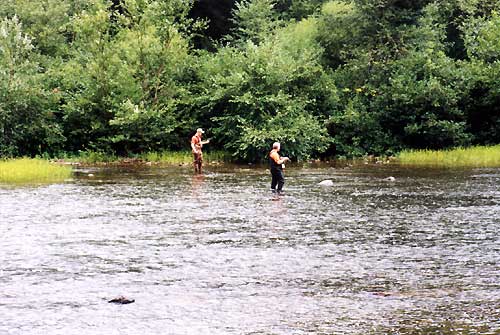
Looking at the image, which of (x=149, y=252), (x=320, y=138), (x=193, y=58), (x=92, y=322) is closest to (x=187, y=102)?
(x=193, y=58)

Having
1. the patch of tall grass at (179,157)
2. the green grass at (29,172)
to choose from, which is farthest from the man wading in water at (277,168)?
the patch of tall grass at (179,157)

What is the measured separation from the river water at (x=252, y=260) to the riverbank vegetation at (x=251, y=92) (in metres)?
14.8

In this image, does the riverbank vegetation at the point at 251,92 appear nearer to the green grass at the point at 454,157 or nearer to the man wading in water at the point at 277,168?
the green grass at the point at 454,157

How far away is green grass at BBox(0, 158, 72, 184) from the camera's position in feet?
107

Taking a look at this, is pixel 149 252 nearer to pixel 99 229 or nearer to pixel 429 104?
pixel 99 229

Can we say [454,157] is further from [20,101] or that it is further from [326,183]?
[20,101]

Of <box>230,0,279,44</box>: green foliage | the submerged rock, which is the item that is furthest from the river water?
<box>230,0,279,44</box>: green foliage

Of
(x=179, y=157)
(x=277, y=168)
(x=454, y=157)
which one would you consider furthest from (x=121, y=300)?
(x=454, y=157)

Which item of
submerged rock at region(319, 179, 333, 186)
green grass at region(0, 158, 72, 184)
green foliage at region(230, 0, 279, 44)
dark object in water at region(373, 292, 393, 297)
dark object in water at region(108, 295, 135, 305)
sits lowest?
dark object in water at region(373, 292, 393, 297)

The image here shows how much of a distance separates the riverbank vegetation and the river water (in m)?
14.8

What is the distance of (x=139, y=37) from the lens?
4469 cm

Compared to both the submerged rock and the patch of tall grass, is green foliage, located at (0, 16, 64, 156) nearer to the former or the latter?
the patch of tall grass

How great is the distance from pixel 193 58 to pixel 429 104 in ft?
43.0

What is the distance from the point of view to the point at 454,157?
4134 cm
